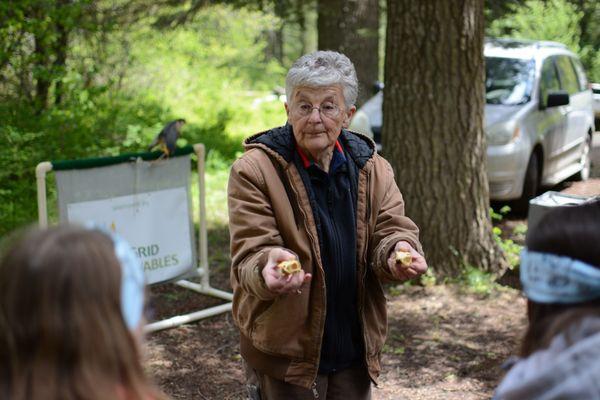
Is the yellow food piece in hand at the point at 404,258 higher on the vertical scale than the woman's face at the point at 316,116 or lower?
lower

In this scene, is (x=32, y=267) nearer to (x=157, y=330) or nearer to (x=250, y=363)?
(x=250, y=363)

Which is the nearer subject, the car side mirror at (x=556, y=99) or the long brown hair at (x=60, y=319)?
the long brown hair at (x=60, y=319)

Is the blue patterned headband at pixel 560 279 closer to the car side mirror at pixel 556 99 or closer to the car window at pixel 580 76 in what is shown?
the car side mirror at pixel 556 99

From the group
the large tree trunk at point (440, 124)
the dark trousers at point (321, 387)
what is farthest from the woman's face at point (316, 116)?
the large tree trunk at point (440, 124)

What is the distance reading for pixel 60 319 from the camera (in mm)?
1485

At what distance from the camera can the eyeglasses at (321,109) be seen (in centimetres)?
306

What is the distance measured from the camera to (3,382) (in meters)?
1.55

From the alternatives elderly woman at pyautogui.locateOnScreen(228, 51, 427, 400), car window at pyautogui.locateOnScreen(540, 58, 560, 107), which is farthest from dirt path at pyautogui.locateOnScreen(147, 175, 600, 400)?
car window at pyautogui.locateOnScreen(540, 58, 560, 107)

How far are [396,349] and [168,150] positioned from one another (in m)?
2.14

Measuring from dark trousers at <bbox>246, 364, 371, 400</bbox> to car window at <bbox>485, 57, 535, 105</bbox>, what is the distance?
691 cm

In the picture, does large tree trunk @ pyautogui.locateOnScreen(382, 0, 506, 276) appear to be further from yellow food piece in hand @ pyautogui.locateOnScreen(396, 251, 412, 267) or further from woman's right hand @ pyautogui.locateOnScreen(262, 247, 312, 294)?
woman's right hand @ pyautogui.locateOnScreen(262, 247, 312, 294)

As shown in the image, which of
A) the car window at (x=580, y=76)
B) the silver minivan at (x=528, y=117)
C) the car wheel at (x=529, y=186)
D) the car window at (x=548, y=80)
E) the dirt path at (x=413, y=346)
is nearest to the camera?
the dirt path at (x=413, y=346)

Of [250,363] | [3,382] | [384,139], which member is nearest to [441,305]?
[384,139]

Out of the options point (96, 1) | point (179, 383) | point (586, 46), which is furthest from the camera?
point (586, 46)
